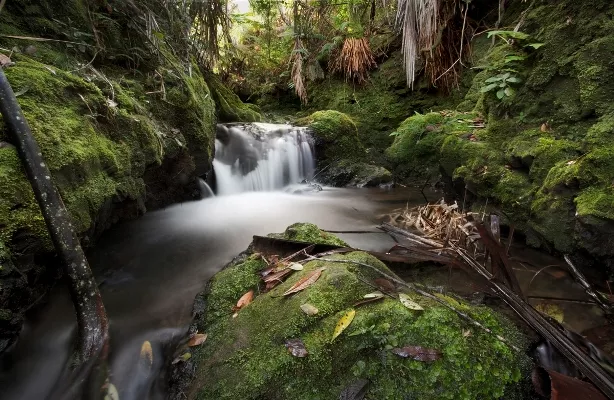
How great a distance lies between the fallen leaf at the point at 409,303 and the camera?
164cm

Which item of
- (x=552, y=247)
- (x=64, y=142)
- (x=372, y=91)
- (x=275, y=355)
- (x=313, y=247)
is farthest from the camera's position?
(x=372, y=91)

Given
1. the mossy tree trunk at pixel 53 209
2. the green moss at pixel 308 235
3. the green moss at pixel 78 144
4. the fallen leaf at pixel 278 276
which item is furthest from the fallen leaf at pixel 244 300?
the green moss at pixel 78 144

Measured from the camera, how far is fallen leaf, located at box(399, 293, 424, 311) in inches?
64.7

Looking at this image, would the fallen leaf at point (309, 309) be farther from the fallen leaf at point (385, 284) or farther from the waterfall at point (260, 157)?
the waterfall at point (260, 157)

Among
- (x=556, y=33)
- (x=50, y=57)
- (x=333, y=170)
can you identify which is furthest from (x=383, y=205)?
(x=50, y=57)

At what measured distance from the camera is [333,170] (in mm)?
7477

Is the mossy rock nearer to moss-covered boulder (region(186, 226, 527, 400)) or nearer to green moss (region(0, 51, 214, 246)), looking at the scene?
green moss (region(0, 51, 214, 246))


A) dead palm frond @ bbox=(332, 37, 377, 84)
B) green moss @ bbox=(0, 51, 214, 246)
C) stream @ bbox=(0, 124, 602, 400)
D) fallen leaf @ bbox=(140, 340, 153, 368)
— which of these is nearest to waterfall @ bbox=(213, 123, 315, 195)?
stream @ bbox=(0, 124, 602, 400)

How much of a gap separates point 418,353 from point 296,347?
1.85 ft

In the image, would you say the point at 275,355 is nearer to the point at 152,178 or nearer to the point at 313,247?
the point at 313,247

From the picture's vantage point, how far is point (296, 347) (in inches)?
64.6

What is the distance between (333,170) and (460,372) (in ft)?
20.4

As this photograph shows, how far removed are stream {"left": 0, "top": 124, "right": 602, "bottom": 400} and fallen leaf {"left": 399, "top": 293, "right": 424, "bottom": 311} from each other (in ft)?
2.80

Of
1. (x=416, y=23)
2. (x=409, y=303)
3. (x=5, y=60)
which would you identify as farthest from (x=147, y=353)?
(x=416, y=23)
